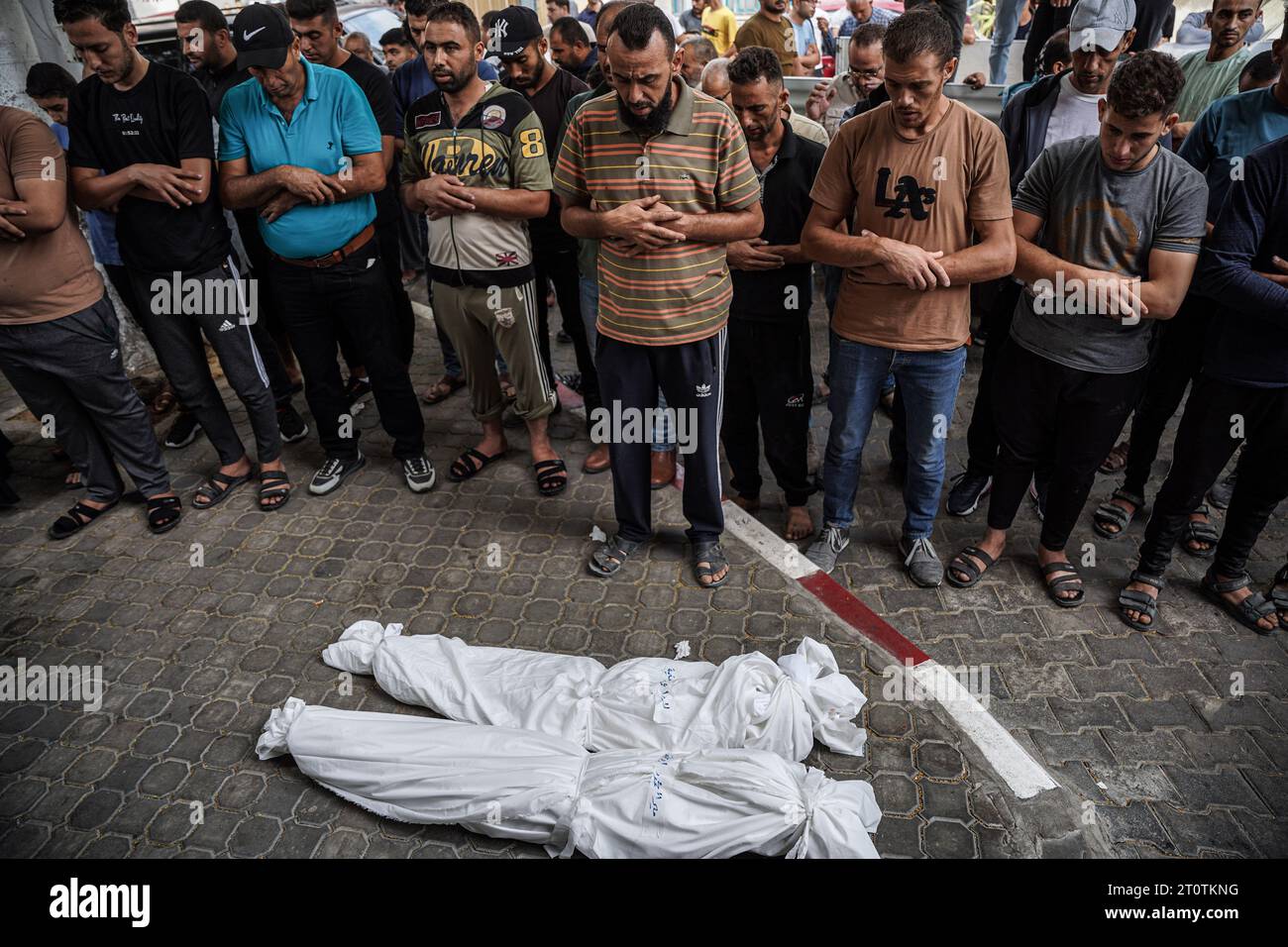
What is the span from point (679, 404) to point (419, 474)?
200cm

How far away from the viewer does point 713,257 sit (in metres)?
Result: 3.62

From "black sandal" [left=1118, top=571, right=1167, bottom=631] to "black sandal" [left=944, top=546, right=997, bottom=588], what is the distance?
623 millimetres

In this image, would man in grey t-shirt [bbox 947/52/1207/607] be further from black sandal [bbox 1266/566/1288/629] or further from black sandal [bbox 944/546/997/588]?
black sandal [bbox 1266/566/1288/629]

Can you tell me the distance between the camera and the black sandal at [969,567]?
4.05 meters

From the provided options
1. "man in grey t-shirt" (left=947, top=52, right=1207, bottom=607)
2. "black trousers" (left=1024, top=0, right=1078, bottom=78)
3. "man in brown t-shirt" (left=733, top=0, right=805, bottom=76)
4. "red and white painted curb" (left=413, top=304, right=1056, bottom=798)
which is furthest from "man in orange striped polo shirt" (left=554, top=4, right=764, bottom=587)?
"man in brown t-shirt" (left=733, top=0, right=805, bottom=76)

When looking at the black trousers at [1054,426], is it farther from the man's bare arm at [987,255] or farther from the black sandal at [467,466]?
the black sandal at [467,466]

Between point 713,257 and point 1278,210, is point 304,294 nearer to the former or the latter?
point 713,257

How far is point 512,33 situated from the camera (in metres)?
4.70

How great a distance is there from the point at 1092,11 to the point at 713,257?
2.50 m

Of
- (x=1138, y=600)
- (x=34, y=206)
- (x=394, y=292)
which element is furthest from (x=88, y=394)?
(x=1138, y=600)

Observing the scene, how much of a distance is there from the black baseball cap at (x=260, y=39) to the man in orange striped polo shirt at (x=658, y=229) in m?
1.64

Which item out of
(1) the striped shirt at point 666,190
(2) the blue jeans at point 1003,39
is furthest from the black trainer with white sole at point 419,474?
(2) the blue jeans at point 1003,39

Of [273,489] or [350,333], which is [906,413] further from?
[273,489]

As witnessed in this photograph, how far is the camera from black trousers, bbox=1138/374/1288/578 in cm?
351
